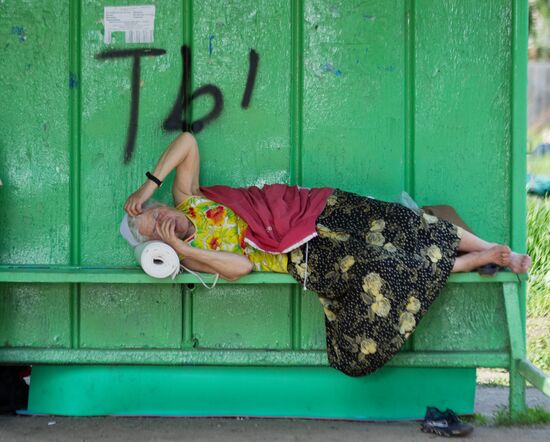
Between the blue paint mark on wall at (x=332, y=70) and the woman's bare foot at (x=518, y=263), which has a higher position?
the blue paint mark on wall at (x=332, y=70)

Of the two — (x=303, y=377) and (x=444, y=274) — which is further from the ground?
(x=444, y=274)

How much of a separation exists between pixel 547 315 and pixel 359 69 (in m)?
2.58

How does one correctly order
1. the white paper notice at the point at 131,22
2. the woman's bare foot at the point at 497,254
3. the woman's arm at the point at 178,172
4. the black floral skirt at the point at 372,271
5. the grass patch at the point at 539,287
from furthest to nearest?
the grass patch at the point at 539,287
the white paper notice at the point at 131,22
the woman's arm at the point at 178,172
the woman's bare foot at the point at 497,254
the black floral skirt at the point at 372,271

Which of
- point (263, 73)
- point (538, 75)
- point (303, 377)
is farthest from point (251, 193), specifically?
point (538, 75)

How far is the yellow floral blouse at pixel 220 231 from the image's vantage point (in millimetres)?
3713

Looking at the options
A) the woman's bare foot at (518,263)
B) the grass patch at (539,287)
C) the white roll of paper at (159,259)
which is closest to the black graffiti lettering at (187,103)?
the white roll of paper at (159,259)

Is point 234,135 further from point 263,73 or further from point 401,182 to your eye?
point 401,182

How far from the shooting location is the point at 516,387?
3809mm

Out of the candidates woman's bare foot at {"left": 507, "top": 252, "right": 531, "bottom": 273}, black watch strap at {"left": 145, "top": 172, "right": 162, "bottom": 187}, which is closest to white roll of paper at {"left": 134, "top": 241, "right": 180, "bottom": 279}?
black watch strap at {"left": 145, "top": 172, "right": 162, "bottom": 187}

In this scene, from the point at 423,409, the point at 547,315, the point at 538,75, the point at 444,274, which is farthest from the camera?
the point at 538,75

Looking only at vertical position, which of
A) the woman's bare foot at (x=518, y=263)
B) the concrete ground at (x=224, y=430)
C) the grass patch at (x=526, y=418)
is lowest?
the concrete ground at (x=224, y=430)

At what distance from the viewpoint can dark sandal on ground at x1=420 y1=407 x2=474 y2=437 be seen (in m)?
3.61

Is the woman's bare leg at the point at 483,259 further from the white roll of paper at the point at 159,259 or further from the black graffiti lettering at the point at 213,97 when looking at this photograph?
the black graffiti lettering at the point at 213,97

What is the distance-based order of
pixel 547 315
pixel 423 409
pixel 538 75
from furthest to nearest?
pixel 538 75, pixel 547 315, pixel 423 409
